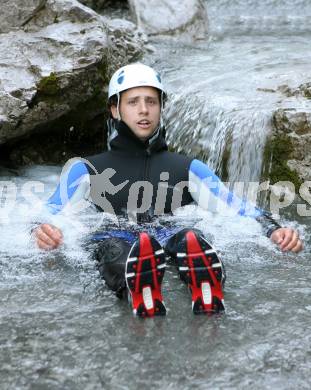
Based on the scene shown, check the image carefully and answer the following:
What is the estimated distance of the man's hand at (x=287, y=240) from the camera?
376 centimetres

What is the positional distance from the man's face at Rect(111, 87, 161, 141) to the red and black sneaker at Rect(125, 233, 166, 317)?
1.21 m

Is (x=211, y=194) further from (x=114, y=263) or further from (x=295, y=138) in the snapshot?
(x=295, y=138)

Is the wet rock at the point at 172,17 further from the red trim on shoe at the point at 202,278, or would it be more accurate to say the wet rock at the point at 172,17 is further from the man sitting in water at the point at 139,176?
the red trim on shoe at the point at 202,278

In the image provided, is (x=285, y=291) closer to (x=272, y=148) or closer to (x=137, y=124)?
(x=137, y=124)

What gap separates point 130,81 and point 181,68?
418 centimetres

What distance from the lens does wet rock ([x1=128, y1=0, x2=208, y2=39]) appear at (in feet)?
35.4

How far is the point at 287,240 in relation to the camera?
377 centimetres

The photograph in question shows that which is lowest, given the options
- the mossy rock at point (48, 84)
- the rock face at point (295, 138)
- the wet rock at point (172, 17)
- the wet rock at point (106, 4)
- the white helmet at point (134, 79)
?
the rock face at point (295, 138)

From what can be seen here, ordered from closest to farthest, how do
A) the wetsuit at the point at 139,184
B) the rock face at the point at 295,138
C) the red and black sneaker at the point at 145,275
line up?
the red and black sneaker at the point at 145,275 → the wetsuit at the point at 139,184 → the rock face at the point at 295,138

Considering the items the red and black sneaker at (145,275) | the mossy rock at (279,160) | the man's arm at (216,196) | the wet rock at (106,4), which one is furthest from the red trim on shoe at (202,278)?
the wet rock at (106,4)

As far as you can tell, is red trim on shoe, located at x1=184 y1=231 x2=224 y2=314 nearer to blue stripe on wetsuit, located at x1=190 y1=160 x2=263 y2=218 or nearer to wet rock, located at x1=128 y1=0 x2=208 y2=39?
blue stripe on wetsuit, located at x1=190 y1=160 x2=263 y2=218

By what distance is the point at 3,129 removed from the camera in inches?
255

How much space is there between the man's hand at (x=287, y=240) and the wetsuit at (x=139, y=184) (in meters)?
0.44

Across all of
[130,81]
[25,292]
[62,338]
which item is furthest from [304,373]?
[130,81]
